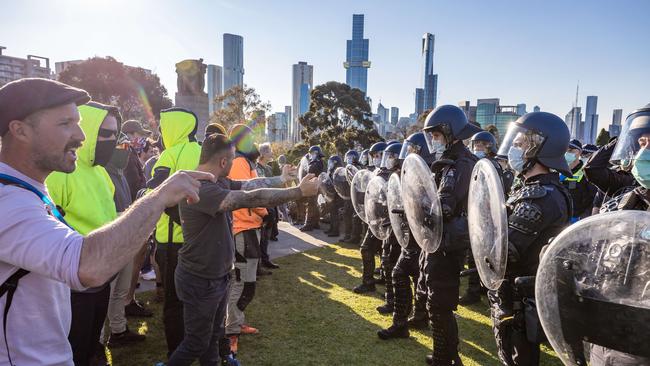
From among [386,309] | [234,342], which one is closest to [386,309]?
[386,309]

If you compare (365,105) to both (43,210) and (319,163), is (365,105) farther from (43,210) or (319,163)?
(43,210)

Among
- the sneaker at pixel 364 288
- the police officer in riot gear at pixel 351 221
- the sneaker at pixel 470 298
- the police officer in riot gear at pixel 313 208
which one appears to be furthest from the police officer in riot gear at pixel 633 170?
the police officer in riot gear at pixel 313 208

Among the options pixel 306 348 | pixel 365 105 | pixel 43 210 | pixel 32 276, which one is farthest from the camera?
pixel 365 105

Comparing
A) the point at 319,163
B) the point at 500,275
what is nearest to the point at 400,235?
the point at 500,275

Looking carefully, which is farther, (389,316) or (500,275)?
(389,316)

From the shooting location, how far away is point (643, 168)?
2.25m

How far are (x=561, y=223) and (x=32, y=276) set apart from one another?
319cm

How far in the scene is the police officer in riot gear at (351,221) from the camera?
396 inches

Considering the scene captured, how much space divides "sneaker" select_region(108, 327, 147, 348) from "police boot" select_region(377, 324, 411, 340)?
2.93m

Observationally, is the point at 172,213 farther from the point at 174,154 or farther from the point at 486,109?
the point at 486,109

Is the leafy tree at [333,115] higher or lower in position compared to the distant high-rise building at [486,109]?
lower

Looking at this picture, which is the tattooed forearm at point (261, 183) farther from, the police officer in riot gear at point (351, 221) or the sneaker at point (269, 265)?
the police officer in riot gear at point (351, 221)

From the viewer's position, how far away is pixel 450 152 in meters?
4.11

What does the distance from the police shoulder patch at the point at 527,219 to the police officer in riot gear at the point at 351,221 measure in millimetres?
7101
